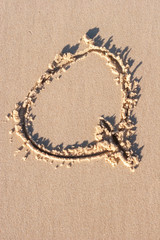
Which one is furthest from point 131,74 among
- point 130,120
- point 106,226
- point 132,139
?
point 106,226

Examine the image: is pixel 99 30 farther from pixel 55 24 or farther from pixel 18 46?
pixel 18 46

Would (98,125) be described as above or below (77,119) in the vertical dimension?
below

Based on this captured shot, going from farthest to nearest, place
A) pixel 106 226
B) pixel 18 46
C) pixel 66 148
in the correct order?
pixel 18 46 → pixel 66 148 → pixel 106 226

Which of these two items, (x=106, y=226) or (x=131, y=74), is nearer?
(x=106, y=226)
